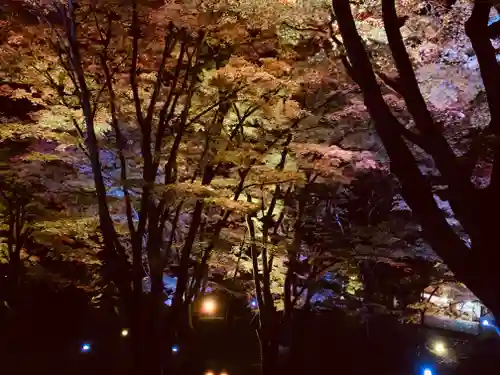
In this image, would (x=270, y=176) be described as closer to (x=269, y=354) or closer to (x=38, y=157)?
(x=269, y=354)

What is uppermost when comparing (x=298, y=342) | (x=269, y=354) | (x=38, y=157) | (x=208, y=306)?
(x=38, y=157)

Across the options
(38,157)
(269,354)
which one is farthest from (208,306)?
(38,157)

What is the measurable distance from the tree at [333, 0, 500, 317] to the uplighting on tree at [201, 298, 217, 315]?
15688 mm

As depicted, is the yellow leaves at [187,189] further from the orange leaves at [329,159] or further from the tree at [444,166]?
the tree at [444,166]

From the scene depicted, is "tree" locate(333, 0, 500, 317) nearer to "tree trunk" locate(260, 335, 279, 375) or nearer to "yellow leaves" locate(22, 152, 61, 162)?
"tree trunk" locate(260, 335, 279, 375)

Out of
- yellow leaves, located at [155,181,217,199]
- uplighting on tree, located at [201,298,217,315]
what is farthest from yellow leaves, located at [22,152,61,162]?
uplighting on tree, located at [201,298,217,315]

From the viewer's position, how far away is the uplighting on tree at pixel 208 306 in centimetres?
1854

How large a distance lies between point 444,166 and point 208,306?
16458 mm

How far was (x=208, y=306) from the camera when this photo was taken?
18766 mm

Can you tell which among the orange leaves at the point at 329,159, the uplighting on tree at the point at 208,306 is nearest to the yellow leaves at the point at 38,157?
the orange leaves at the point at 329,159

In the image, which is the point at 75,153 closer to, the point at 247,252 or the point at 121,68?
the point at 121,68

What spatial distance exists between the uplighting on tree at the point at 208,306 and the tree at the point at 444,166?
15.7 meters

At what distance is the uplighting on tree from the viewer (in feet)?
60.8

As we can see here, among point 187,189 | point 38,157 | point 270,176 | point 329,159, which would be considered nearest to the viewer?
point 187,189
